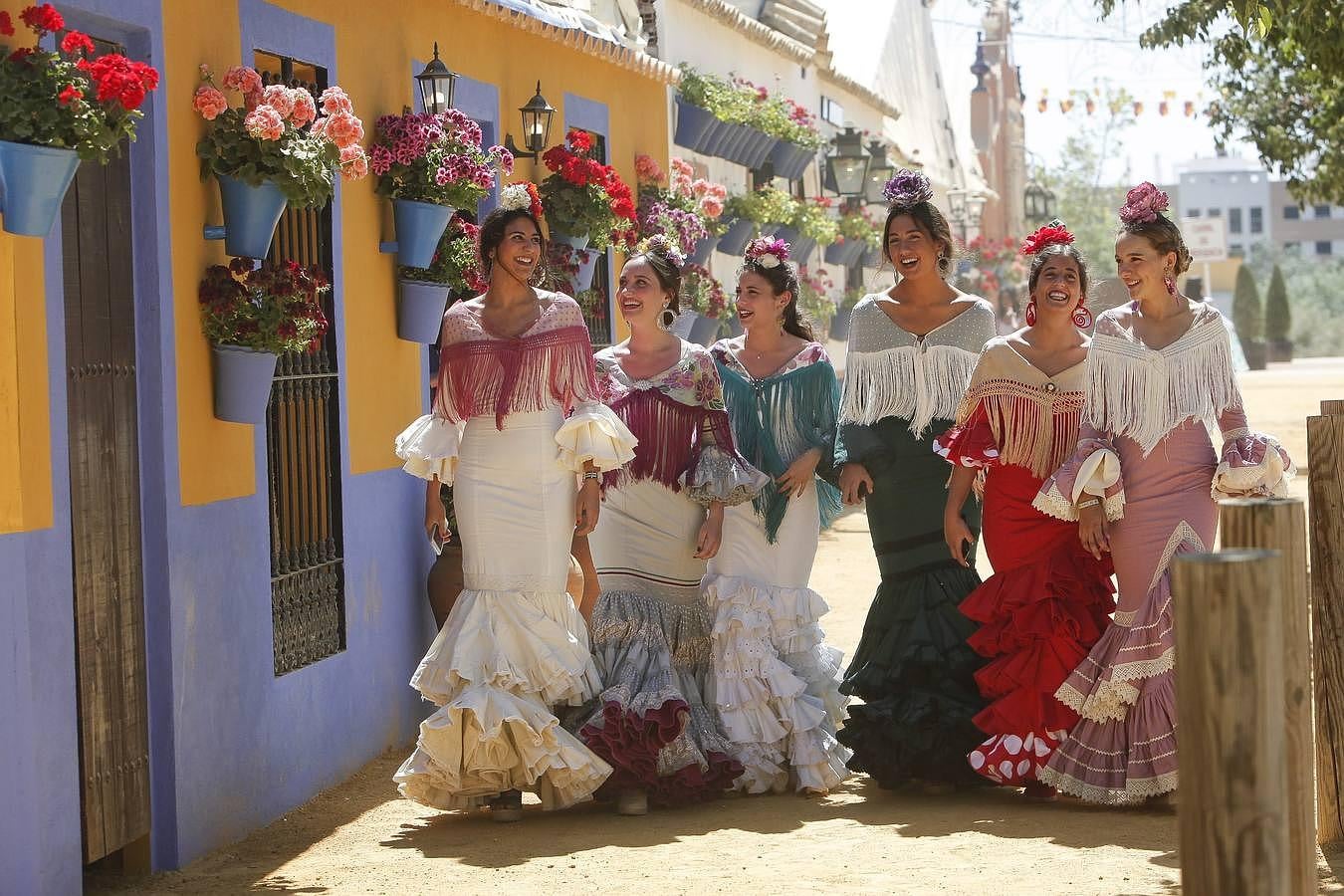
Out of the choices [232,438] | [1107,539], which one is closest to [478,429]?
[232,438]

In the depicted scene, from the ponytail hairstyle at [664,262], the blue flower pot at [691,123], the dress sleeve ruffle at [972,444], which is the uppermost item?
the blue flower pot at [691,123]

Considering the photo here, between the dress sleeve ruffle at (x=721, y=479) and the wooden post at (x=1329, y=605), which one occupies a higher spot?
the dress sleeve ruffle at (x=721, y=479)

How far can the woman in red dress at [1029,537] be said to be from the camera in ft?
21.6

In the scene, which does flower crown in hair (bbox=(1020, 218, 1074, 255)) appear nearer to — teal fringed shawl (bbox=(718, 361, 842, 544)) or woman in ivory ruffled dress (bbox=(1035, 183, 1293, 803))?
woman in ivory ruffled dress (bbox=(1035, 183, 1293, 803))

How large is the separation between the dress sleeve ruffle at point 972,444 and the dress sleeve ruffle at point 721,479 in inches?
27.2

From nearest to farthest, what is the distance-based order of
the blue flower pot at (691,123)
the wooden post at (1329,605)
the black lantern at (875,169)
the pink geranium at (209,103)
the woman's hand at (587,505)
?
1. the wooden post at (1329,605)
2. the pink geranium at (209,103)
3. the woman's hand at (587,505)
4. the blue flower pot at (691,123)
5. the black lantern at (875,169)

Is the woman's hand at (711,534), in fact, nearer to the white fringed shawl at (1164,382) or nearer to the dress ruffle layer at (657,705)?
the dress ruffle layer at (657,705)

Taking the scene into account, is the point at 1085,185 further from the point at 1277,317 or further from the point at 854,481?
the point at 854,481

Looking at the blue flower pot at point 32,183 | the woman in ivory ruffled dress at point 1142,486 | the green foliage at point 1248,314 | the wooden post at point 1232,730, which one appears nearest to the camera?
the wooden post at point 1232,730

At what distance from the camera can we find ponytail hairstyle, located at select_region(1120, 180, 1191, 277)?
6441mm

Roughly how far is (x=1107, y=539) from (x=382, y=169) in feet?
10.9

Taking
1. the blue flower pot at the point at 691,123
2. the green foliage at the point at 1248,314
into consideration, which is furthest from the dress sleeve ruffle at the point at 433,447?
the green foliage at the point at 1248,314

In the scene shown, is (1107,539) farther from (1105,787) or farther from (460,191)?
(460,191)

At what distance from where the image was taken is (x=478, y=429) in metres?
6.66
